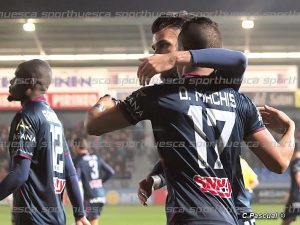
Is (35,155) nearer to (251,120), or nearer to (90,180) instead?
(251,120)

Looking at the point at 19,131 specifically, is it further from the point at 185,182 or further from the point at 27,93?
the point at 185,182

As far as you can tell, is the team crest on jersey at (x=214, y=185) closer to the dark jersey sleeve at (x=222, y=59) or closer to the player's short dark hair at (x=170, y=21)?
the dark jersey sleeve at (x=222, y=59)

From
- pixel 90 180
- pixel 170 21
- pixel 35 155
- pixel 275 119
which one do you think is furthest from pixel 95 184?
pixel 275 119

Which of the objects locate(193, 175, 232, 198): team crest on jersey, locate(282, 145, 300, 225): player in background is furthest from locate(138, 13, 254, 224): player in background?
locate(282, 145, 300, 225): player in background

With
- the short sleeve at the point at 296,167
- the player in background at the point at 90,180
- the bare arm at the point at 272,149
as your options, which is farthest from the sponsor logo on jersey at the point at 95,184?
the bare arm at the point at 272,149

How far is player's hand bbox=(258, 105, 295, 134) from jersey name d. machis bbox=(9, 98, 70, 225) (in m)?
1.04

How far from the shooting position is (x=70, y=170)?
2.78 meters

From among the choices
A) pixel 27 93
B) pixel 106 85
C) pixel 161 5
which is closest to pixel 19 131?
pixel 27 93

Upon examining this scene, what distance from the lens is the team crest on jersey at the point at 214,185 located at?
1606 mm

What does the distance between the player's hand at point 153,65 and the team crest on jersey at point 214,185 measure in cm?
32

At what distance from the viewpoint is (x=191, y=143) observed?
162 cm

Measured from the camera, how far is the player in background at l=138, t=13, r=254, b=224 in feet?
4.91

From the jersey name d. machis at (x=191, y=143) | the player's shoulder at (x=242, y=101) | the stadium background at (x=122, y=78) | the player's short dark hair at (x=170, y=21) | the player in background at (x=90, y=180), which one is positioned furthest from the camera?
the stadium background at (x=122, y=78)

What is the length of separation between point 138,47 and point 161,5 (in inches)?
235
